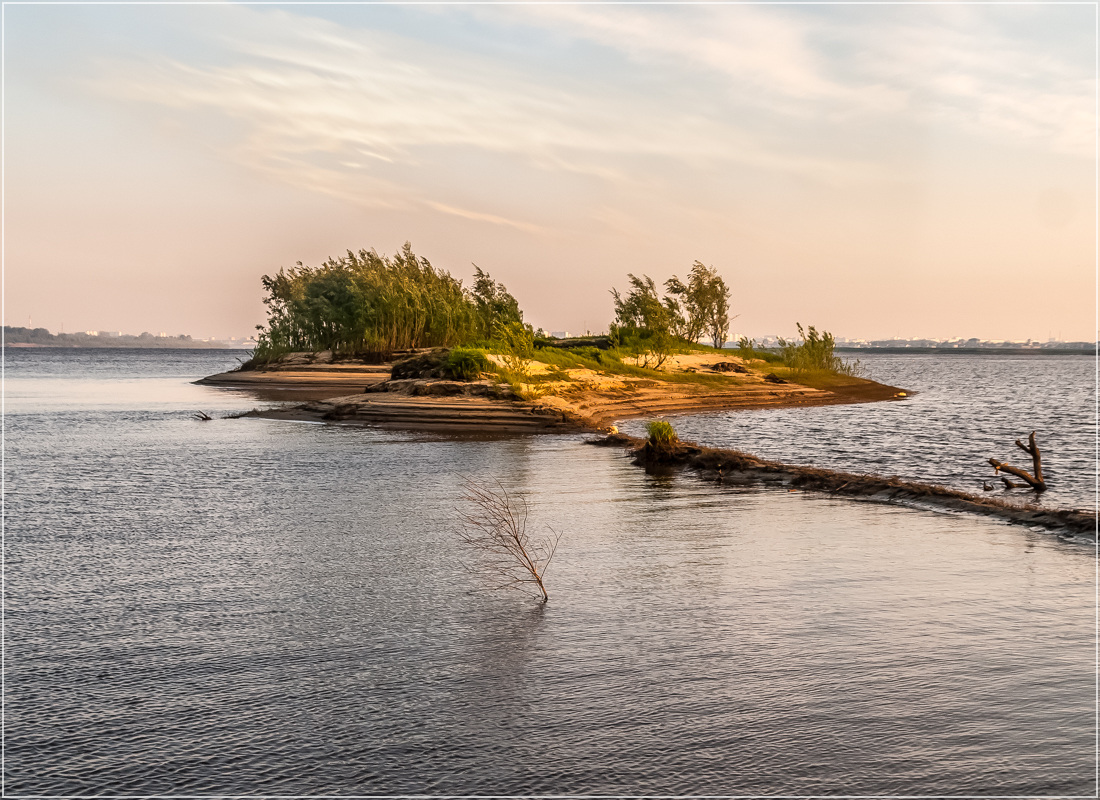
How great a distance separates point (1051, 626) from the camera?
9.16 metres

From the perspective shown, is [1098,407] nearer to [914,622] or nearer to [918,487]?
[918,487]

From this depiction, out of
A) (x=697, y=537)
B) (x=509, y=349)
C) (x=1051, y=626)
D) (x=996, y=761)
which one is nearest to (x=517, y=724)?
(x=996, y=761)

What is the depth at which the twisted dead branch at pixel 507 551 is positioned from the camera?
11008 mm

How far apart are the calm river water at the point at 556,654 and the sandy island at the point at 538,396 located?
21174mm

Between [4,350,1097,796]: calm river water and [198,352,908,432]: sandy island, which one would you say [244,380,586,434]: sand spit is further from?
[4,350,1097,796]: calm river water

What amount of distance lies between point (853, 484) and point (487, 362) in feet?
91.1

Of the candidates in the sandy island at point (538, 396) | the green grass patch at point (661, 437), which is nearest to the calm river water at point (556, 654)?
the green grass patch at point (661, 437)

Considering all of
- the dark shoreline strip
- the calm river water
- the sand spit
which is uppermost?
the sand spit

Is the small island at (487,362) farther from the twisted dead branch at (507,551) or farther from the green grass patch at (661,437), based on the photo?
the twisted dead branch at (507,551)

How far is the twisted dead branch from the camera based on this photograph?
11008 millimetres

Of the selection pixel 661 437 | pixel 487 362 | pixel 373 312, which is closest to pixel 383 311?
pixel 373 312

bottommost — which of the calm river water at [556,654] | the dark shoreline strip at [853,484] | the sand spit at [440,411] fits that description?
the calm river water at [556,654]

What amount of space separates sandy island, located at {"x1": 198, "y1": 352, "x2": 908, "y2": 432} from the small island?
0.11m

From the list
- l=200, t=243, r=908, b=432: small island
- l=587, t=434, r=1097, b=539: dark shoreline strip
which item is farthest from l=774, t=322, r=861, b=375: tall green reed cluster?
l=587, t=434, r=1097, b=539: dark shoreline strip
